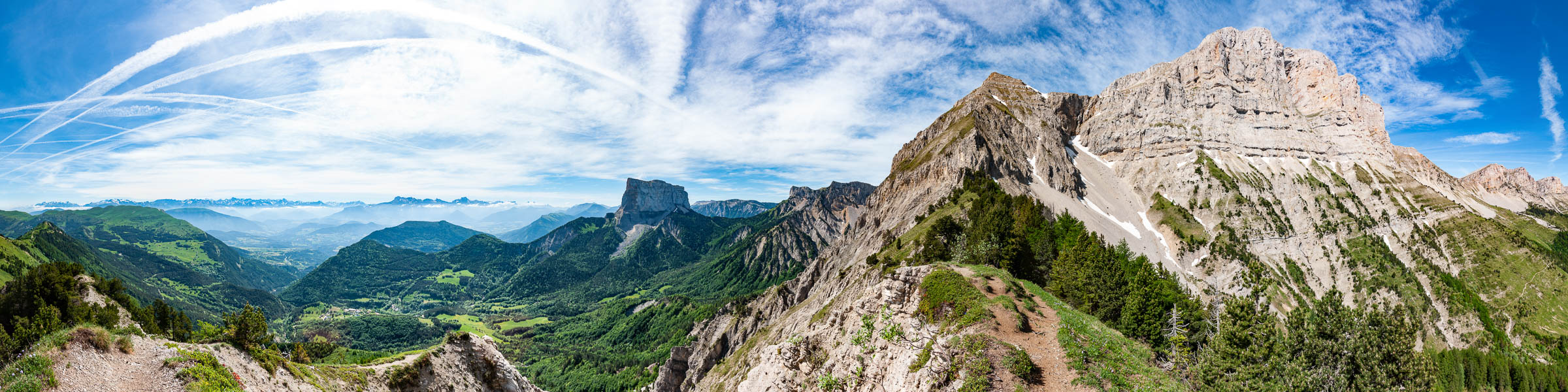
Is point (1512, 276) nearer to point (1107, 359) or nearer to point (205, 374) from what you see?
point (1107, 359)

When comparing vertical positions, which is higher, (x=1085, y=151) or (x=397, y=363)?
(x=1085, y=151)

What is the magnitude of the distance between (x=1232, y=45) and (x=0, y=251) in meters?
341

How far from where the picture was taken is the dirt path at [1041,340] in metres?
20.4

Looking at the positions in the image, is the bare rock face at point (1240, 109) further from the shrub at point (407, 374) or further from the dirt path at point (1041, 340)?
the shrub at point (407, 374)

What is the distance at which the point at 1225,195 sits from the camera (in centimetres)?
13462

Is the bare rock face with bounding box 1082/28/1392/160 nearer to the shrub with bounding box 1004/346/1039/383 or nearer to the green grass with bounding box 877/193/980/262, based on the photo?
the green grass with bounding box 877/193/980/262

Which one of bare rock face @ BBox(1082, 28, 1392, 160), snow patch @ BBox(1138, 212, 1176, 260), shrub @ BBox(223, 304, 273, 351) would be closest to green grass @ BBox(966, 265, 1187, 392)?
shrub @ BBox(223, 304, 273, 351)

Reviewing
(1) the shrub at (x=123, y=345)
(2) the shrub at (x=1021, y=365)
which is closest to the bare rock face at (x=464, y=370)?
(1) the shrub at (x=123, y=345)

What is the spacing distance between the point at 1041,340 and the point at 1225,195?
514ft

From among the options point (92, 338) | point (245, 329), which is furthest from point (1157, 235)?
point (92, 338)

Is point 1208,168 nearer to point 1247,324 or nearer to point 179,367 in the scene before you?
point 1247,324

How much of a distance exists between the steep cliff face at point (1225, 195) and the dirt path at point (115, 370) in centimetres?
3576

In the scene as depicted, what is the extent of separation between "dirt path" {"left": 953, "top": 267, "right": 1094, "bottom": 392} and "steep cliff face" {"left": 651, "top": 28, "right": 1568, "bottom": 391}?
18.6m

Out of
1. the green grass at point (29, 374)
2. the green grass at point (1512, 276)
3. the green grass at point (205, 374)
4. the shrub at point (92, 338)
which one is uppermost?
the shrub at point (92, 338)
